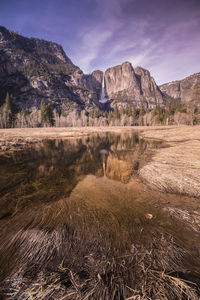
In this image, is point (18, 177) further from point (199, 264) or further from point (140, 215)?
point (199, 264)

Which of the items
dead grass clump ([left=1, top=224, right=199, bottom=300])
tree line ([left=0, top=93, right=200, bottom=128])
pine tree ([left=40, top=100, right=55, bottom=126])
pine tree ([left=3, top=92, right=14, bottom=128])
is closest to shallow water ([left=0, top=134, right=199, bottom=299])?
dead grass clump ([left=1, top=224, right=199, bottom=300])

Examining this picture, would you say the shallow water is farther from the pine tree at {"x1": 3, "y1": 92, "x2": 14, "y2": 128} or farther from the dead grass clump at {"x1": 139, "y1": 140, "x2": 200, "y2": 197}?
the pine tree at {"x1": 3, "y1": 92, "x2": 14, "y2": 128}

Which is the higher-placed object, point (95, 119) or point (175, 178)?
point (95, 119)

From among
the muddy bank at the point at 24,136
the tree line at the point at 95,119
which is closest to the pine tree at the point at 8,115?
the tree line at the point at 95,119

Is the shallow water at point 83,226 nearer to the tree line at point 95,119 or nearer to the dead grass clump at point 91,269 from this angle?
the dead grass clump at point 91,269

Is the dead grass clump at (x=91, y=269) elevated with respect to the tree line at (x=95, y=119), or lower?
lower

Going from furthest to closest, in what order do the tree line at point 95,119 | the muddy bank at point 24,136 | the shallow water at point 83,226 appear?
the tree line at point 95,119
the muddy bank at point 24,136
the shallow water at point 83,226

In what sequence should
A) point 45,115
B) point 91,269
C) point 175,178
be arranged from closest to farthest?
point 91,269
point 175,178
point 45,115

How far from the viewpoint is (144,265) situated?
299 cm

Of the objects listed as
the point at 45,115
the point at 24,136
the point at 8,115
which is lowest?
the point at 24,136

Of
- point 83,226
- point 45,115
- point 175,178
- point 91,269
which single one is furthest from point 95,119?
point 91,269

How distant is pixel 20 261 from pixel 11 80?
253m

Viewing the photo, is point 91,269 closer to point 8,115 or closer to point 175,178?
point 175,178

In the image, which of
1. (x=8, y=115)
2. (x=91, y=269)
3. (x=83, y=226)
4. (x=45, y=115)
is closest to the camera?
(x=91, y=269)
